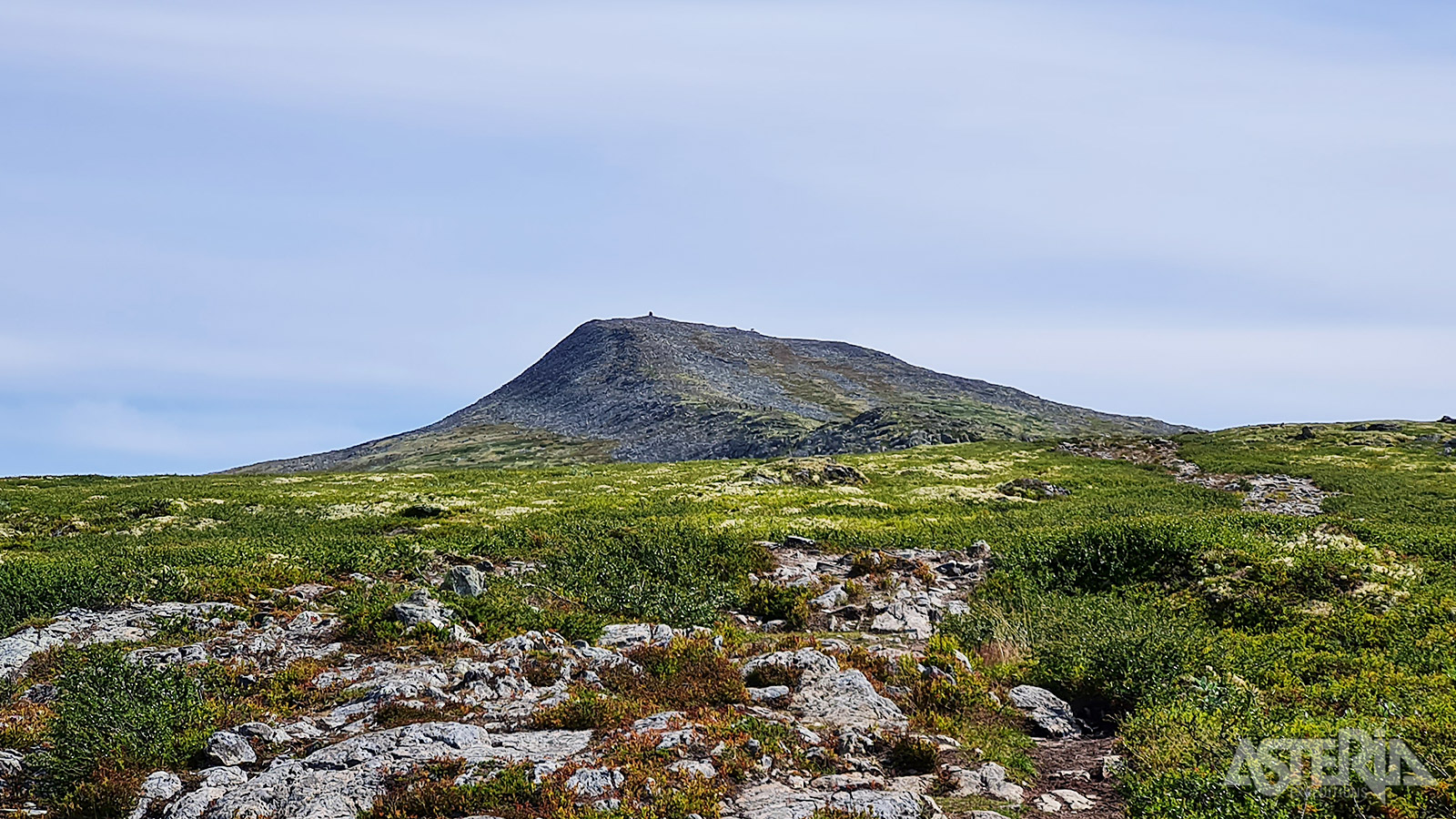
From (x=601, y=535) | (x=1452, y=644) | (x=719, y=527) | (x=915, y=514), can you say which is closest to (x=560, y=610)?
(x=601, y=535)

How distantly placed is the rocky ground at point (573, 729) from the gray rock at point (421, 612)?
5 centimetres

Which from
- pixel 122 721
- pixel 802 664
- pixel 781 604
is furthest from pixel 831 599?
pixel 122 721

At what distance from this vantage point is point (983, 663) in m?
13.6

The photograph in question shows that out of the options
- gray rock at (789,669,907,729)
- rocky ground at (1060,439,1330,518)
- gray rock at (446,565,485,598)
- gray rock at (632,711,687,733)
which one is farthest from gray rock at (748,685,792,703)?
rocky ground at (1060,439,1330,518)

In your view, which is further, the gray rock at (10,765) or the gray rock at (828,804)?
the gray rock at (10,765)

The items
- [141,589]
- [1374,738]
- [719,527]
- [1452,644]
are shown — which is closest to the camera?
[1374,738]

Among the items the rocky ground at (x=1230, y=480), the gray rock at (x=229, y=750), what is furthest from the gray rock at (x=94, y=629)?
the rocky ground at (x=1230, y=480)

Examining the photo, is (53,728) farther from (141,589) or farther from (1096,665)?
(1096,665)

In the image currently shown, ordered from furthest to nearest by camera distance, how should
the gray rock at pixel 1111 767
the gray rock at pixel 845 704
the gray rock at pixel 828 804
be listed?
the gray rock at pixel 845 704, the gray rock at pixel 1111 767, the gray rock at pixel 828 804

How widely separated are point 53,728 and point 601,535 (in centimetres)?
1845

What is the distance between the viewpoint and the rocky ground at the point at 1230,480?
4109 centimetres

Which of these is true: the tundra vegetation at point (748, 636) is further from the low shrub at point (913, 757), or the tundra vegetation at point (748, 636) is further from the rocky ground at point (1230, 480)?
the rocky ground at point (1230, 480)

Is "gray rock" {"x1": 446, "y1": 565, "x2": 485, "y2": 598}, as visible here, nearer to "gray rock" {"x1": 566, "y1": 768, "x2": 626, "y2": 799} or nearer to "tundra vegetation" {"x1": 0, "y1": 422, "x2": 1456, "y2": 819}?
"tundra vegetation" {"x1": 0, "y1": 422, "x2": 1456, "y2": 819}

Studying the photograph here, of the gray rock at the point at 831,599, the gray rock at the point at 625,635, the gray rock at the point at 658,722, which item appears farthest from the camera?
the gray rock at the point at 831,599
